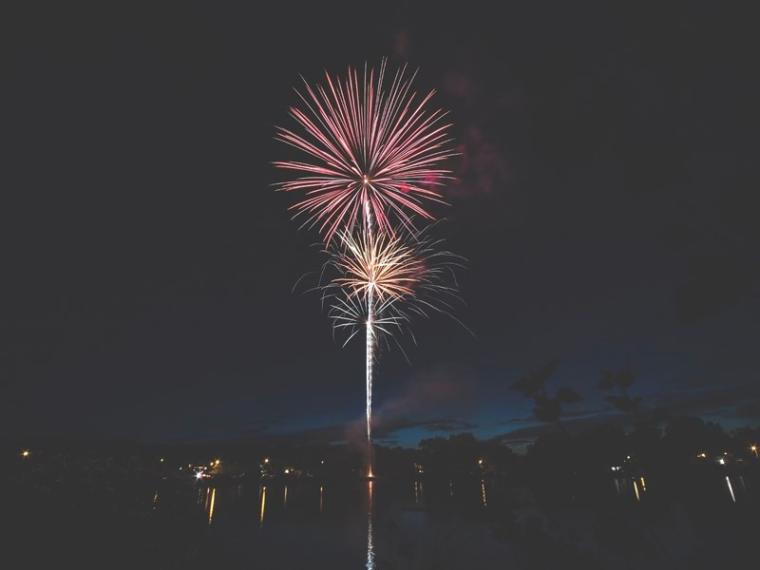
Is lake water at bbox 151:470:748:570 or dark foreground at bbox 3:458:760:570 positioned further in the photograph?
lake water at bbox 151:470:748:570

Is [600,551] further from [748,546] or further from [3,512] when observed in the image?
[3,512]

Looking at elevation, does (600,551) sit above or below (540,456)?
below

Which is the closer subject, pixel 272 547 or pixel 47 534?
pixel 47 534

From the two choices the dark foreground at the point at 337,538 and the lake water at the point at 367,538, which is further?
the lake water at the point at 367,538

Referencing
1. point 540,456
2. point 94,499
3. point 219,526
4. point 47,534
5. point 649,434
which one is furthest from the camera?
point 540,456

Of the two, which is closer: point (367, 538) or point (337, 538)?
point (367, 538)

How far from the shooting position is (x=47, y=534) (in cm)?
1581

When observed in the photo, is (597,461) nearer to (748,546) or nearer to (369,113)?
(748,546)

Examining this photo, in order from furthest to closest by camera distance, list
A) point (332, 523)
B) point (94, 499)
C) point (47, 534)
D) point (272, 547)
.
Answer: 1. point (332, 523)
2. point (272, 547)
3. point (94, 499)
4. point (47, 534)

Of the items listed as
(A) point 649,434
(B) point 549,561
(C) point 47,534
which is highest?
(A) point 649,434

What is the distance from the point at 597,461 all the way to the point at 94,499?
407ft

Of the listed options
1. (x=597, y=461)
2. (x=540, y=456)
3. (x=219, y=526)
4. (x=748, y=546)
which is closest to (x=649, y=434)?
(x=597, y=461)

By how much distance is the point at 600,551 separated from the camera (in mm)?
22109

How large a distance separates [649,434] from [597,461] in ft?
49.2
